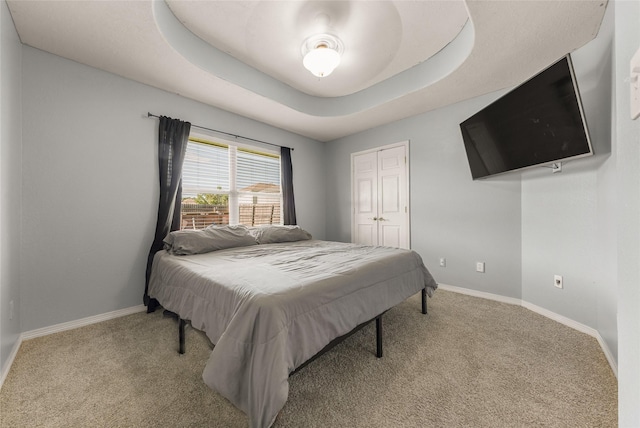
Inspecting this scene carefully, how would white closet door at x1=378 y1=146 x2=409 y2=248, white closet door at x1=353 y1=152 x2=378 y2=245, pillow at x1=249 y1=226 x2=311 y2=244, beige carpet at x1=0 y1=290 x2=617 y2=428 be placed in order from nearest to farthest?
beige carpet at x1=0 y1=290 x2=617 y2=428, pillow at x1=249 y1=226 x2=311 y2=244, white closet door at x1=378 y1=146 x2=409 y2=248, white closet door at x1=353 y1=152 x2=378 y2=245

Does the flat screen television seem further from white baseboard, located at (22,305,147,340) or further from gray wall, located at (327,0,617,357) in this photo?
white baseboard, located at (22,305,147,340)

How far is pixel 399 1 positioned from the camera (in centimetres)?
192

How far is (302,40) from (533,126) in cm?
223

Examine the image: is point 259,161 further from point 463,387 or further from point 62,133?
point 463,387

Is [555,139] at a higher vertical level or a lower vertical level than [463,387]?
higher

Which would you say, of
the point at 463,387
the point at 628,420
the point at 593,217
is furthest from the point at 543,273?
the point at 628,420

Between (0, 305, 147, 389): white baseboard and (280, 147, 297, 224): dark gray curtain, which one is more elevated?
(280, 147, 297, 224): dark gray curtain

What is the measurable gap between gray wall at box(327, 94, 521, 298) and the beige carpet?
873mm

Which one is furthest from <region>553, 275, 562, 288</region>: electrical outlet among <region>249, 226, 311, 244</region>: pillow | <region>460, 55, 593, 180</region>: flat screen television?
<region>249, 226, 311, 244</region>: pillow

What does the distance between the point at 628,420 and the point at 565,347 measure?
175 cm

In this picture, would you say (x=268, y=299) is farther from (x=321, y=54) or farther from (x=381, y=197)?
(x=381, y=197)

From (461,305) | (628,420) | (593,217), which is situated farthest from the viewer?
(461,305)

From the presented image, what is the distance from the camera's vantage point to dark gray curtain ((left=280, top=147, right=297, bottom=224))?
4059mm

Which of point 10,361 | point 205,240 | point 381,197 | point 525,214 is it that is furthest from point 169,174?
point 525,214
